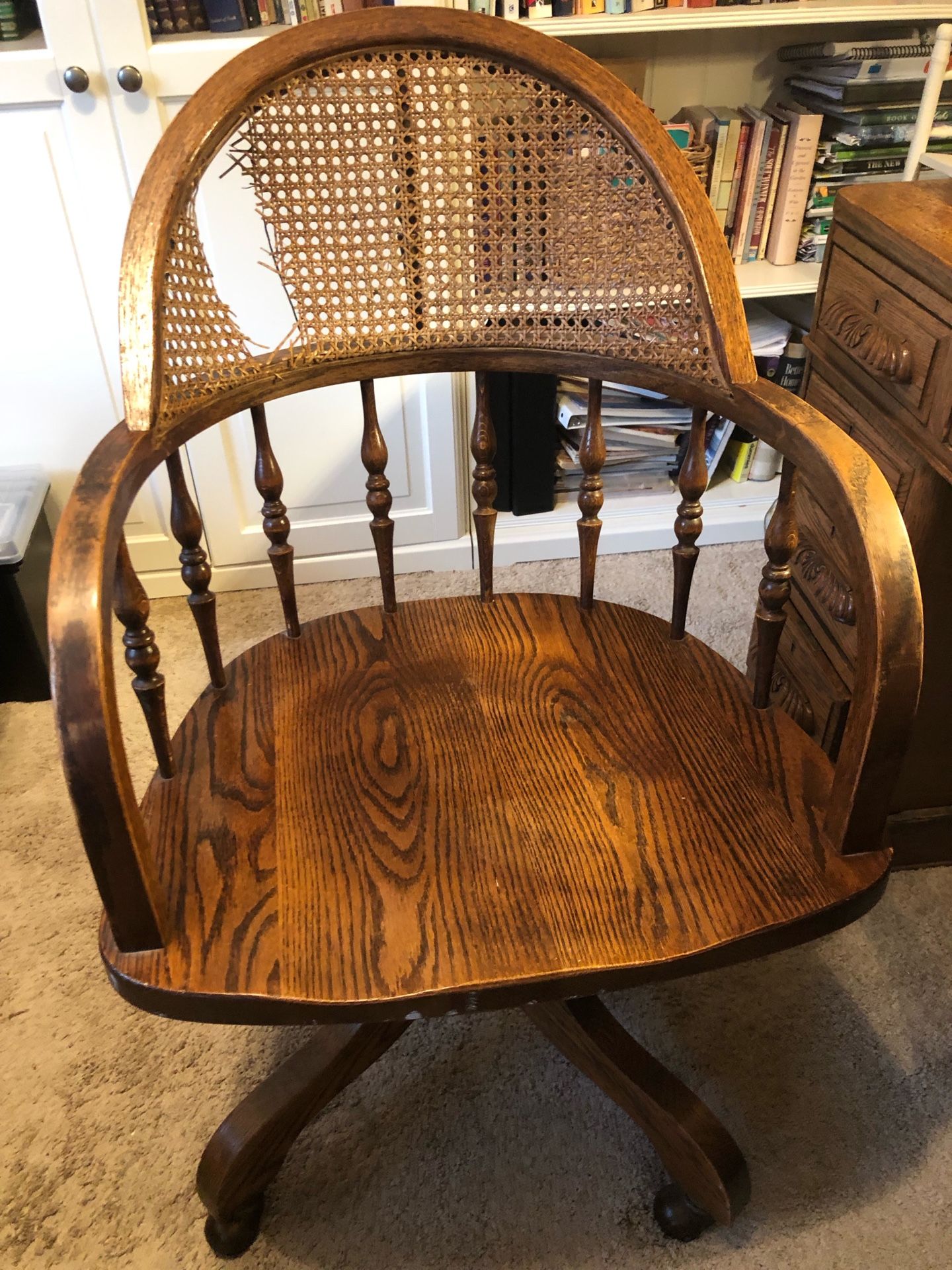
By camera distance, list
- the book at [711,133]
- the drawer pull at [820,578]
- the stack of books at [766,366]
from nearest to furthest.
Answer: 1. the drawer pull at [820,578]
2. the book at [711,133]
3. the stack of books at [766,366]

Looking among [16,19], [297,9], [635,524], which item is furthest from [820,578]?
[16,19]

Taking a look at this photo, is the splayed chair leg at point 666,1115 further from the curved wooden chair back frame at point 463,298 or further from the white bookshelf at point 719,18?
the white bookshelf at point 719,18

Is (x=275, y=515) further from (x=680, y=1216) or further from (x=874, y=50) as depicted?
(x=874, y=50)

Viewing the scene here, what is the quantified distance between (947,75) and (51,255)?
126cm

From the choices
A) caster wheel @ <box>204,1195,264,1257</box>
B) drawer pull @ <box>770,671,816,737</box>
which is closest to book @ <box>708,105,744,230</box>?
drawer pull @ <box>770,671,816,737</box>

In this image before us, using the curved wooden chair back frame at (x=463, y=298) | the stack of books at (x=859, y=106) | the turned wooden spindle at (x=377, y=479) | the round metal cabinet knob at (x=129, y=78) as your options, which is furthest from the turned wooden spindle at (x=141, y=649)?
the stack of books at (x=859, y=106)

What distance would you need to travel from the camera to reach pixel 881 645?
60 centimetres

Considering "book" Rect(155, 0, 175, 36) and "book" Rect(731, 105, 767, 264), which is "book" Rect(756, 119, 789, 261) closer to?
"book" Rect(731, 105, 767, 264)

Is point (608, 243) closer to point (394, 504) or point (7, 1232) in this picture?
point (394, 504)

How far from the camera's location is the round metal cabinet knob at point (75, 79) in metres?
1.19

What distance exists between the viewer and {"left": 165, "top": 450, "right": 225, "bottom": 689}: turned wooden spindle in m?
0.78

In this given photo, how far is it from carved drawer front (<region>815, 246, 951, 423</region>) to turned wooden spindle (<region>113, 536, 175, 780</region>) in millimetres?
684

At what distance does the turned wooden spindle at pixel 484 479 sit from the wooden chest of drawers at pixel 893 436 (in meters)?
0.31

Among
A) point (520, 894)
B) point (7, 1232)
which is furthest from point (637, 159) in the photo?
point (7, 1232)
